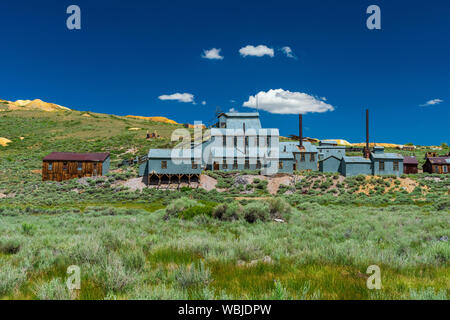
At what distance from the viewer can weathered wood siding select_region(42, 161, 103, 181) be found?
39531 mm

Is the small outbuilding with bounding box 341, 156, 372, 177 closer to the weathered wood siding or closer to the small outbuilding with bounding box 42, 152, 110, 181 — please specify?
the small outbuilding with bounding box 42, 152, 110, 181

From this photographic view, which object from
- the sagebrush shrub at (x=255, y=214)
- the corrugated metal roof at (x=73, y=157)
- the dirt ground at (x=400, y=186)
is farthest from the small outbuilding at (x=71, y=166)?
the dirt ground at (x=400, y=186)

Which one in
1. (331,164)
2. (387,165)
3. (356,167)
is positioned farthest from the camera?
(331,164)

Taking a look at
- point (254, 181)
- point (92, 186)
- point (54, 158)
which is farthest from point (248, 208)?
point (54, 158)

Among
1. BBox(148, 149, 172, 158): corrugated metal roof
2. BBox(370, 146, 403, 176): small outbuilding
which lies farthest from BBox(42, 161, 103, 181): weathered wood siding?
BBox(370, 146, 403, 176): small outbuilding

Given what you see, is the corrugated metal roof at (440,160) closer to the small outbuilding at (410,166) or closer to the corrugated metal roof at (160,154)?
the small outbuilding at (410,166)

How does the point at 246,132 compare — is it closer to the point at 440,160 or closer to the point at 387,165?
the point at 387,165

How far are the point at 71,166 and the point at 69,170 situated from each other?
0.69 meters

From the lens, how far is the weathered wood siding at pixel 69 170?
39531mm

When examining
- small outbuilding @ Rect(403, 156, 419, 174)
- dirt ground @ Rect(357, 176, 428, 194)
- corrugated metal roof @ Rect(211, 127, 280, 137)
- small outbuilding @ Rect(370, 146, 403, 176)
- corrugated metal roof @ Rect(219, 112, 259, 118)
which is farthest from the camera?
corrugated metal roof @ Rect(219, 112, 259, 118)

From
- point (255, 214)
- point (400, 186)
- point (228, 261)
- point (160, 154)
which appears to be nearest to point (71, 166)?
point (160, 154)

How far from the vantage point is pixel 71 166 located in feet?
133
